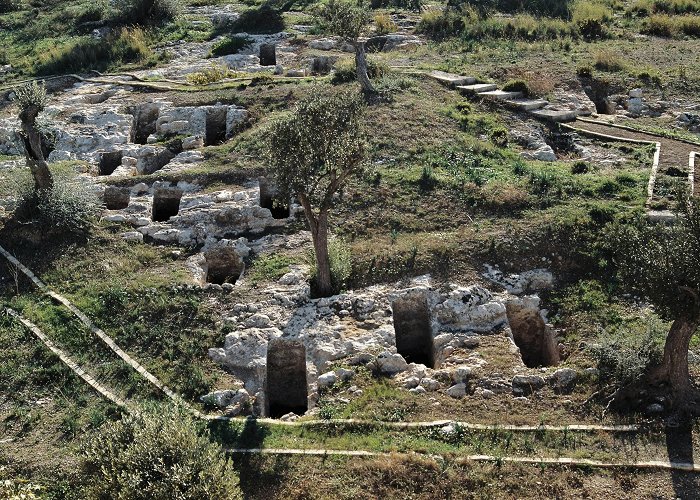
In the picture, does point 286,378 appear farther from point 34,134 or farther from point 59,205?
point 34,134

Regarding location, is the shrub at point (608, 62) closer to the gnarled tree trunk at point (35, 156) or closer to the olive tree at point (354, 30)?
the olive tree at point (354, 30)

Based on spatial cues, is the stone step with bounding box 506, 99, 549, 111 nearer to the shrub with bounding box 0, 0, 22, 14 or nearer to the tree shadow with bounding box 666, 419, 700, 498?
the tree shadow with bounding box 666, 419, 700, 498

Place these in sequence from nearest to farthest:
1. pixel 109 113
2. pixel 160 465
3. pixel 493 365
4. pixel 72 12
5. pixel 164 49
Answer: pixel 160 465 → pixel 493 365 → pixel 109 113 → pixel 164 49 → pixel 72 12

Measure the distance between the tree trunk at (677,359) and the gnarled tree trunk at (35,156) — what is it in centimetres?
1912

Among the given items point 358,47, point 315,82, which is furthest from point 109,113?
point 358,47

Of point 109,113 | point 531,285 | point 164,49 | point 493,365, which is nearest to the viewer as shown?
point 493,365

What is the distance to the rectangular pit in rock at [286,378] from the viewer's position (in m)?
19.9

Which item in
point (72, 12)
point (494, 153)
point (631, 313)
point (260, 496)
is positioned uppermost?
point (72, 12)

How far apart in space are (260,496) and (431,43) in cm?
2878

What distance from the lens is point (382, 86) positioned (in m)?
30.8

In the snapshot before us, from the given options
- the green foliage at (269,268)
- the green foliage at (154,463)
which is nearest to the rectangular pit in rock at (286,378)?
the green foliage at (269,268)

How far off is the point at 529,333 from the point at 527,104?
41.4 feet

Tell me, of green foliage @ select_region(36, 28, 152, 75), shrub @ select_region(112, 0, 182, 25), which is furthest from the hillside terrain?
shrub @ select_region(112, 0, 182, 25)

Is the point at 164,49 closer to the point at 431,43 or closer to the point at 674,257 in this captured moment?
the point at 431,43
